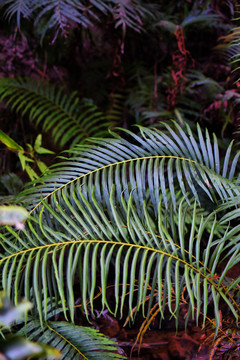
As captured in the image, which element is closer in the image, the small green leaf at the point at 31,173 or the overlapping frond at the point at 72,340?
the overlapping frond at the point at 72,340

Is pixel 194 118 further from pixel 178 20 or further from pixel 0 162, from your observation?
pixel 0 162

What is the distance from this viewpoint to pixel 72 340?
1.05 metres

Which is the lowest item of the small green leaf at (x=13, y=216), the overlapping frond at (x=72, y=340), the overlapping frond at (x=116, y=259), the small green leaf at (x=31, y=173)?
the overlapping frond at (x=72, y=340)

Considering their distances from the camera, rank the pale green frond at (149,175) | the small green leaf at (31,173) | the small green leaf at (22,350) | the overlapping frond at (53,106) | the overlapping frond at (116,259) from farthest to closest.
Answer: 1. the overlapping frond at (53,106)
2. the small green leaf at (31,173)
3. the pale green frond at (149,175)
4. the overlapping frond at (116,259)
5. the small green leaf at (22,350)

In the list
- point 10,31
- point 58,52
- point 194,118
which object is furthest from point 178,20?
point 10,31

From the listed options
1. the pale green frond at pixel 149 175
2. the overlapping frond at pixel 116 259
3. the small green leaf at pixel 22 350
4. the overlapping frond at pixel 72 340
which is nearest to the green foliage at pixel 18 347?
the small green leaf at pixel 22 350

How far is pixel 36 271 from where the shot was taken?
94 cm

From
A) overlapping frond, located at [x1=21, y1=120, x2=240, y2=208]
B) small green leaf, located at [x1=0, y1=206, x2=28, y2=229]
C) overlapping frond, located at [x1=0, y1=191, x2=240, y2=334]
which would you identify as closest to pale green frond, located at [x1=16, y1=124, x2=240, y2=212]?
overlapping frond, located at [x1=21, y1=120, x2=240, y2=208]

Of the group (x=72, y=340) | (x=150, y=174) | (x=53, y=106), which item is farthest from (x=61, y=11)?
(x=72, y=340)

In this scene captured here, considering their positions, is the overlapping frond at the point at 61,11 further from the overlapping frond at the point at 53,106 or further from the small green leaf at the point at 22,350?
the small green leaf at the point at 22,350

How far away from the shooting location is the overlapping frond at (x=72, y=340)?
1.00m

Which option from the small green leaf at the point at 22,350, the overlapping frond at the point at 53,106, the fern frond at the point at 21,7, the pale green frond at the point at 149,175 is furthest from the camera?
the overlapping frond at the point at 53,106

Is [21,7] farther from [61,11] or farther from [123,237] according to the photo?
[123,237]

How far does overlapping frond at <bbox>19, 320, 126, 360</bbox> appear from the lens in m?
1.00
